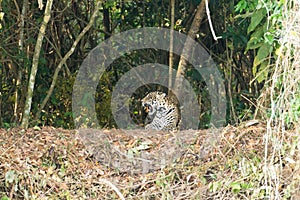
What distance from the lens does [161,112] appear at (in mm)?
10492

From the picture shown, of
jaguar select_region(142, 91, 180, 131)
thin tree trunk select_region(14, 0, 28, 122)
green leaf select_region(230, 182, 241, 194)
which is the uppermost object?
thin tree trunk select_region(14, 0, 28, 122)

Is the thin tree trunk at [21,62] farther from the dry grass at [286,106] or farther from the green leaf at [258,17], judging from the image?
the dry grass at [286,106]

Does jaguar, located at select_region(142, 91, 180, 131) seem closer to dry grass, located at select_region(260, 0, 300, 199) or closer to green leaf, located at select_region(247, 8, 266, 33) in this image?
green leaf, located at select_region(247, 8, 266, 33)

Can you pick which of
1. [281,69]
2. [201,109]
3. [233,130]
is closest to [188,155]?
[233,130]

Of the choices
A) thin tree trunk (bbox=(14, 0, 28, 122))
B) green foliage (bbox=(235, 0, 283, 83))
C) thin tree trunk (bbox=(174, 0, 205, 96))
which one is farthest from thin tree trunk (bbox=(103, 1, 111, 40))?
green foliage (bbox=(235, 0, 283, 83))

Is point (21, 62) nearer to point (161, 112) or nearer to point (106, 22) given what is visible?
point (106, 22)

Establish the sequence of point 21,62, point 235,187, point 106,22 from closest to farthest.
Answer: point 235,187 → point 21,62 → point 106,22

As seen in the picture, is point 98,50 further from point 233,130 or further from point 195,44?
point 233,130

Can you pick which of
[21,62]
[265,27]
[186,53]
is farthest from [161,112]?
[265,27]

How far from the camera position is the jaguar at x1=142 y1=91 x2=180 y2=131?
10398 millimetres

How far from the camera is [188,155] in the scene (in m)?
7.95

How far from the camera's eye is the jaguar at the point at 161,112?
409 inches

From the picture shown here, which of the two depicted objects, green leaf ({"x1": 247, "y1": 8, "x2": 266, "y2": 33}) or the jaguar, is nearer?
green leaf ({"x1": 247, "y1": 8, "x2": 266, "y2": 33})

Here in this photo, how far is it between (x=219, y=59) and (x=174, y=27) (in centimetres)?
89
